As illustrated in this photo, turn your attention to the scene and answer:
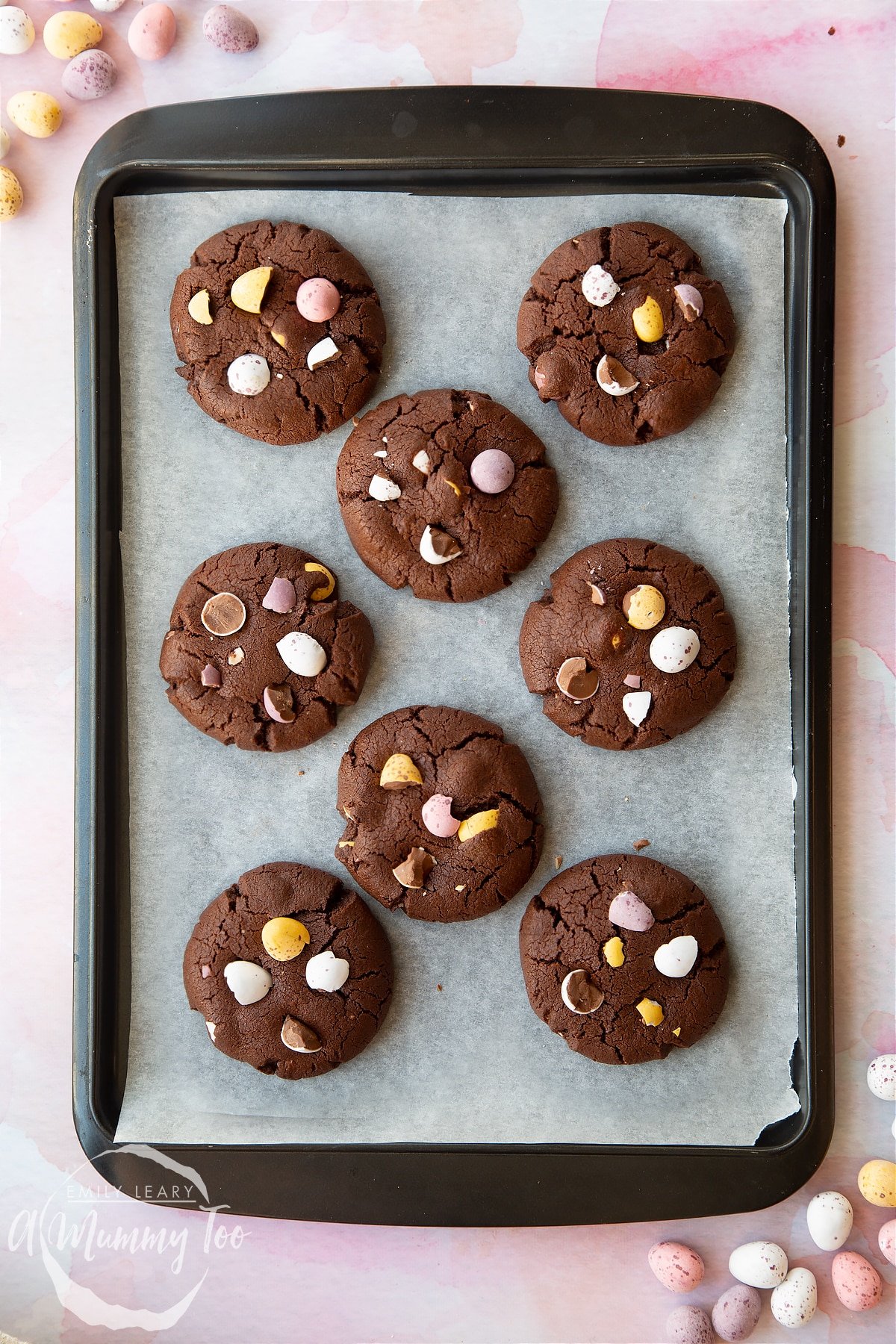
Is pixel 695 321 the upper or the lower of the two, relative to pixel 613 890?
upper

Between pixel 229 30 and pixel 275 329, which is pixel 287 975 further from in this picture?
pixel 229 30

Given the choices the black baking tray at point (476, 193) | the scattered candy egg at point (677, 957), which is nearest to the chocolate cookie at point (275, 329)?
the black baking tray at point (476, 193)

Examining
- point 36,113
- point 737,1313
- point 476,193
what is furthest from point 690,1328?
point 36,113

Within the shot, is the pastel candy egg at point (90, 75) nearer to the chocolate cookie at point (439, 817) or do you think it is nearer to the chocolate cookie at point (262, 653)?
the chocolate cookie at point (262, 653)

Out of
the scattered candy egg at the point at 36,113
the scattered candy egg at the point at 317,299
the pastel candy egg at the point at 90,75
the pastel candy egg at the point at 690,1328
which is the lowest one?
the pastel candy egg at the point at 690,1328

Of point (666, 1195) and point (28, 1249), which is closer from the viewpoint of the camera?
point (666, 1195)

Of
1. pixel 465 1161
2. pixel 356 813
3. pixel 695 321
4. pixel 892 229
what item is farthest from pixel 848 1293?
pixel 892 229

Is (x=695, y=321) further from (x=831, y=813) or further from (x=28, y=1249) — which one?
(x=28, y=1249)

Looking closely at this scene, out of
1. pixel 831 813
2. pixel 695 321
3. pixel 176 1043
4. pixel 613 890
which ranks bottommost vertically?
pixel 176 1043
